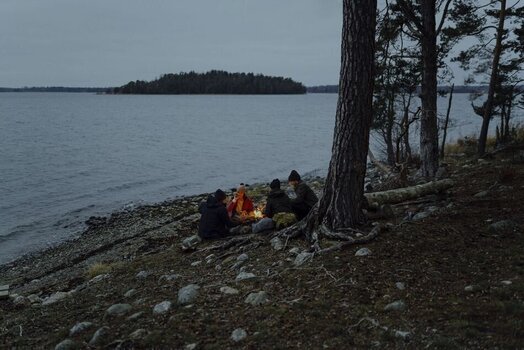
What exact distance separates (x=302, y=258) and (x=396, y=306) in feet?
7.30

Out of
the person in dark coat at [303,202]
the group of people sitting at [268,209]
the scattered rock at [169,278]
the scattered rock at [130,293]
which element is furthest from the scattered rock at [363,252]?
the person in dark coat at [303,202]

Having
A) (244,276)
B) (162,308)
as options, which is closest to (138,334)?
(162,308)

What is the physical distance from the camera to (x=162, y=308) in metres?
6.67

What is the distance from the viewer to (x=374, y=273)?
22.2ft

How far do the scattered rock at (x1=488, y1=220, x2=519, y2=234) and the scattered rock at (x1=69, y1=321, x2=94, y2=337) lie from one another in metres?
6.27

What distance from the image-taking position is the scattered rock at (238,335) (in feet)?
18.0

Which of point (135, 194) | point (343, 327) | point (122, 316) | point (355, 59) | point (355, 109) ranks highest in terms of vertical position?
point (355, 59)

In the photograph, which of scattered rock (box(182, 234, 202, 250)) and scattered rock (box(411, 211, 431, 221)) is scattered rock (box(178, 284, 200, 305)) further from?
scattered rock (box(411, 211, 431, 221))

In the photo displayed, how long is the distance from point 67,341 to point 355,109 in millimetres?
5390

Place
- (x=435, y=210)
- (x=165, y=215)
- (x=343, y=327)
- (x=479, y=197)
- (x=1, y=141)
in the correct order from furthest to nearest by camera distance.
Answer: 1. (x=1, y=141)
2. (x=165, y=215)
3. (x=479, y=197)
4. (x=435, y=210)
5. (x=343, y=327)

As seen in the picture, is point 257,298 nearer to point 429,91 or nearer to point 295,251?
point 295,251

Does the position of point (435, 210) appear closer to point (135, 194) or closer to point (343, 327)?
point (343, 327)

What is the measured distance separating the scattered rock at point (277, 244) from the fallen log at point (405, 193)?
2622 millimetres

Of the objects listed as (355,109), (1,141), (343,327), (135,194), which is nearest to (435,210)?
(355,109)
